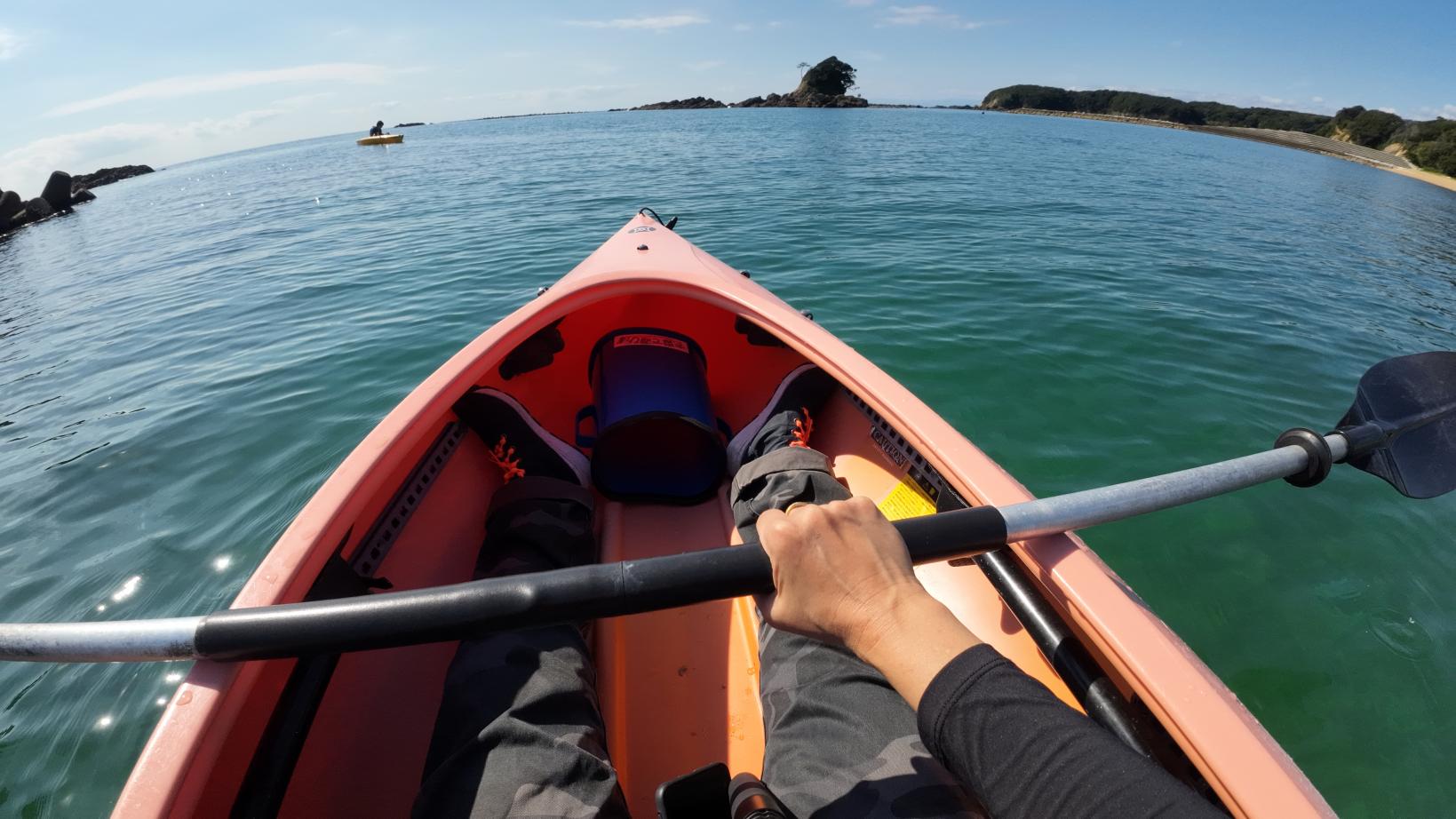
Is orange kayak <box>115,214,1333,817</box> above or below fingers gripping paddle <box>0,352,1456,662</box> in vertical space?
below

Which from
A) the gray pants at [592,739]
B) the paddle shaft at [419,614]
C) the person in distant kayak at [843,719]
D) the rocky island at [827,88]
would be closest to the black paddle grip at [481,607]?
the paddle shaft at [419,614]

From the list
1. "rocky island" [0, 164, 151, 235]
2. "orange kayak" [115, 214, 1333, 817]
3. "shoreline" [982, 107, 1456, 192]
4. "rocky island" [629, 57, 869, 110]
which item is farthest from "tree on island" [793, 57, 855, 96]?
"orange kayak" [115, 214, 1333, 817]

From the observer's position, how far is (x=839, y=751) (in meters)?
1.41

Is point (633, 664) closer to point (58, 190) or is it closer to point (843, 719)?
point (843, 719)

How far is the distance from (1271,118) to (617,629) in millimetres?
75559

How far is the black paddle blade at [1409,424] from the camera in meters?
2.34

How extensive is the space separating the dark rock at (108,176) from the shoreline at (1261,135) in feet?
259

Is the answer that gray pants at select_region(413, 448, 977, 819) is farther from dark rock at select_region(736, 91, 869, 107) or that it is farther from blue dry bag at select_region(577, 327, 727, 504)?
dark rock at select_region(736, 91, 869, 107)

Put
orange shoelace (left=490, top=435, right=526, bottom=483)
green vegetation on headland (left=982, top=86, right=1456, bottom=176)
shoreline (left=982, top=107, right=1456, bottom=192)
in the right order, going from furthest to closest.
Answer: green vegetation on headland (left=982, top=86, right=1456, bottom=176) < shoreline (left=982, top=107, right=1456, bottom=192) < orange shoelace (left=490, top=435, right=526, bottom=483)

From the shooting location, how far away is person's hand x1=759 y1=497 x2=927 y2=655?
1122 mm

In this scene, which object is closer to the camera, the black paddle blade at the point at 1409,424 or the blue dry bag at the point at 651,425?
the black paddle blade at the point at 1409,424

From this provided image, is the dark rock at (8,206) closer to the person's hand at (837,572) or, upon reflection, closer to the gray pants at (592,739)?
the gray pants at (592,739)

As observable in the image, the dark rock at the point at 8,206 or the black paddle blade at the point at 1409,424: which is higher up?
the dark rock at the point at 8,206

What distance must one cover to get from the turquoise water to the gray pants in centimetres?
219
